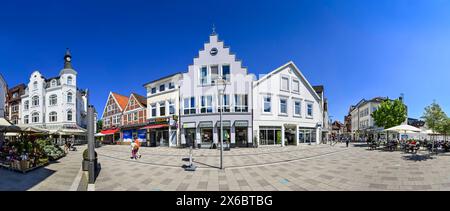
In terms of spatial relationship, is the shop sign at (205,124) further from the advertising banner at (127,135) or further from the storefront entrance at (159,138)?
the advertising banner at (127,135)

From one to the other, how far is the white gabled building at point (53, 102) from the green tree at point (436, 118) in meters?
45.7

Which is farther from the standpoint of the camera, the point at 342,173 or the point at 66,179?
the point at 342,173

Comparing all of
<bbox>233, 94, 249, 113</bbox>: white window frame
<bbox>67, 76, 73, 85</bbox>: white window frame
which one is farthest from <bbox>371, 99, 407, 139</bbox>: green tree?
<bbox>67, 76, 73, 85</bbox>: white window frame

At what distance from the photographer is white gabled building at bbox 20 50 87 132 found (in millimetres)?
36812

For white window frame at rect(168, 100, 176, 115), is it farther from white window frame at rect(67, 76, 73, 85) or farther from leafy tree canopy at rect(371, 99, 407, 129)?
leafy tree canopy at rect(371, 99, 407, 129)

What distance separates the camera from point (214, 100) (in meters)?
24.5

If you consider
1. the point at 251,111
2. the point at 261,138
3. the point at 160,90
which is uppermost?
the point at 160,90

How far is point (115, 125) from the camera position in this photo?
130 feet

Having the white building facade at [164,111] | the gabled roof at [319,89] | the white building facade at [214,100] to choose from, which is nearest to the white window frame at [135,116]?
the white building facade at [164,111]

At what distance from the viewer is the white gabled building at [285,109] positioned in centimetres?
2486
